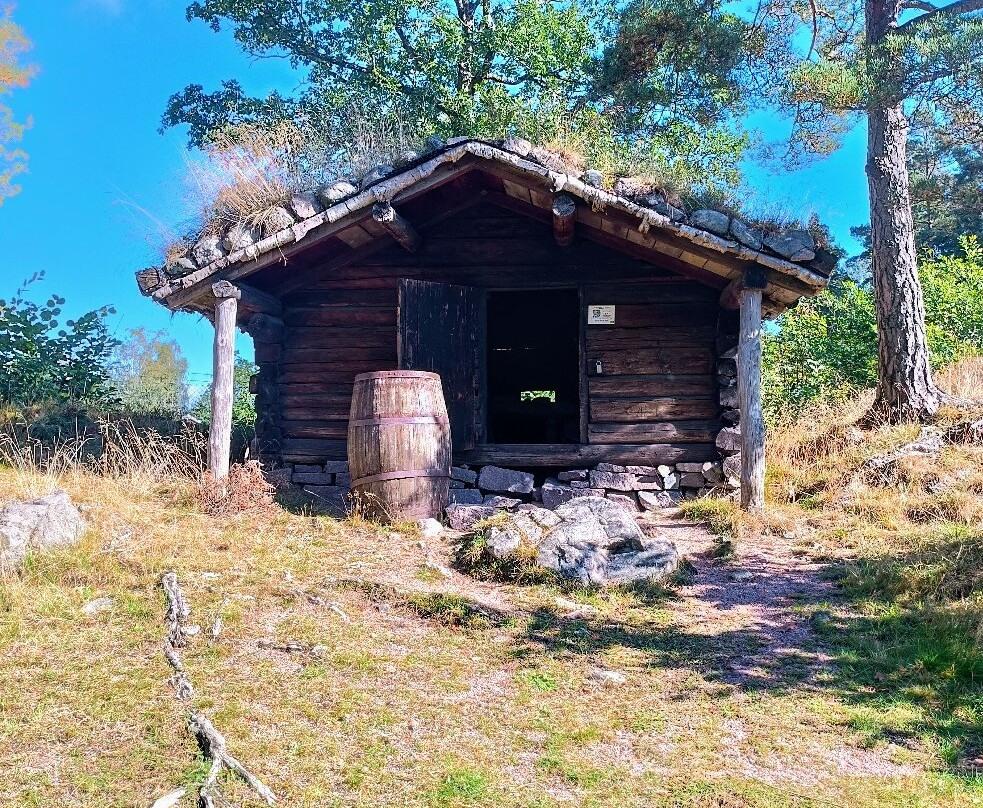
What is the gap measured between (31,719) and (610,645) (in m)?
2.72

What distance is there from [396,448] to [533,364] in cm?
682

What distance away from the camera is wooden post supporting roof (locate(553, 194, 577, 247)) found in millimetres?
6910

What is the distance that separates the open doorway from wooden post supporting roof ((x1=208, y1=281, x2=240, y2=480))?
12.8ft

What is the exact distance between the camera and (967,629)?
3.92m

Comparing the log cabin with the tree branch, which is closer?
the log cabin

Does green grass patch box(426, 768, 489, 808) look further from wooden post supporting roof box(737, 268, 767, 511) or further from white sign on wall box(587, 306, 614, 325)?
white sign on wall box(587, 306, 614, 325)

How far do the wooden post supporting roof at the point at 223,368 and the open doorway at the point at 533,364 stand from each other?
3887 mm

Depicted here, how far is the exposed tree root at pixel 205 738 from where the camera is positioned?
2.40 m

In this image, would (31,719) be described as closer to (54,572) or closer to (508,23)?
(54,572)

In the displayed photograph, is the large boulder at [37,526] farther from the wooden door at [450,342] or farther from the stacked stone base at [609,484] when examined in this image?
the stacked stone base at [609,484]

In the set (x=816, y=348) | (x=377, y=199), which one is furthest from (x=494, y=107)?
(x=377, y=199)

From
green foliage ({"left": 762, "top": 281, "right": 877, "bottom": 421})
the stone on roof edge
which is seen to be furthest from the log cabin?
green foliage ({"left": 762, "top": 281, "right": 877, "bottom": 421})

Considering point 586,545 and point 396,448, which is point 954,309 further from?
point 396,448

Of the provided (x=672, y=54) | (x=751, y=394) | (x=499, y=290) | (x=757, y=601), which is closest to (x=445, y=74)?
(x=672, y=54)
